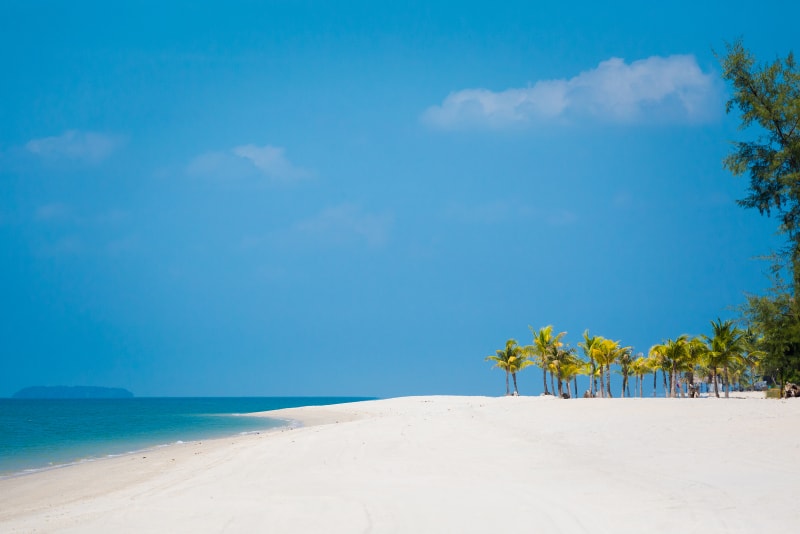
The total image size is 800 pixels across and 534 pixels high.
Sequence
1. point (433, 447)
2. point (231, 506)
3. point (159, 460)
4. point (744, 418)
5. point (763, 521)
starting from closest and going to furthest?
point (763, 521), point (231, 506), point (433, 447), point (744, 418), point (159, 460)

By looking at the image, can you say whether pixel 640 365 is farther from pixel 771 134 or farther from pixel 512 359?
pixel 771 134

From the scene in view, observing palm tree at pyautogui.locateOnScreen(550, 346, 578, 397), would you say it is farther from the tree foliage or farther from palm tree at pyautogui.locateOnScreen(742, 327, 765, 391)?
the tree foliage

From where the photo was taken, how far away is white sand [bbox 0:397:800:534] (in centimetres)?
865

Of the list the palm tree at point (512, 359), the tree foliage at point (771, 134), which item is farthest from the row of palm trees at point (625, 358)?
the tree foliage at point (771, 134)

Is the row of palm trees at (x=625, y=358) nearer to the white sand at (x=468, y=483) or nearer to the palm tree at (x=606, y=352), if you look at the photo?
the palm tree at (x=606, y=352)

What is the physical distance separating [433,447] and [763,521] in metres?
10.0

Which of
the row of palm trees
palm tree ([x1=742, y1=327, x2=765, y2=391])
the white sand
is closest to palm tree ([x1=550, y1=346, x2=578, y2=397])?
the row of palm trees

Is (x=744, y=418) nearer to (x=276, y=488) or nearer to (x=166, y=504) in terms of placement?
(x=276, y=488)

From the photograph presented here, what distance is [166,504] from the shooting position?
35.6 feet

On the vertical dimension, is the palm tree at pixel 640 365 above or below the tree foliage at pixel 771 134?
below

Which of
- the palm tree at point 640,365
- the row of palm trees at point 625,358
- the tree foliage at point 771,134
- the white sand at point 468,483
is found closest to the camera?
the white sand at point 468,483

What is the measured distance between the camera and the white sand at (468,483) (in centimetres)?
865

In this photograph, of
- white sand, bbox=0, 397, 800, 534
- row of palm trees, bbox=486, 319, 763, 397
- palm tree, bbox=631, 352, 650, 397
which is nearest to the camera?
white sand, bbox=0, 397, 800, 534

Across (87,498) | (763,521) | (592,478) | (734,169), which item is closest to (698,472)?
(592,478)
